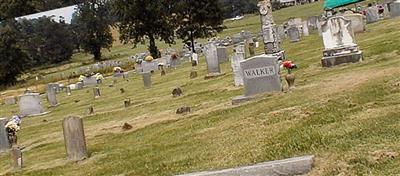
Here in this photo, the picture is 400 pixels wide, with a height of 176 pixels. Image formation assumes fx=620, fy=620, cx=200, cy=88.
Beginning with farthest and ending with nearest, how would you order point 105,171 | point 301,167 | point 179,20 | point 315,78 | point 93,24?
1. point 93,24
2. point 179,20
3. point 315,78
4. point 105,171
5. point 301,167

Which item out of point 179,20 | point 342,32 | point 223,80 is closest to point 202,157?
point 342,32

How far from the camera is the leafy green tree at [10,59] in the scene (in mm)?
66438

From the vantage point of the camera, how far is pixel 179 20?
4509 centimetres

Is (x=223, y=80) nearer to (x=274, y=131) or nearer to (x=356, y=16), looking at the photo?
(x=356, y=16)

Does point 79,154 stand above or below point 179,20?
below

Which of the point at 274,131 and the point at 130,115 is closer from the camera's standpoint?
the point at 274,131

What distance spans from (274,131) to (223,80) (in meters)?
10.9

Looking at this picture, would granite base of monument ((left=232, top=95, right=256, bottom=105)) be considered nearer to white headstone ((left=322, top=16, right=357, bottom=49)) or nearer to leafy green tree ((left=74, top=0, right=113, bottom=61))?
white headstone ((left=322, top=16, right=357, bottom=49))

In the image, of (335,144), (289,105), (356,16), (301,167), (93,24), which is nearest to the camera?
(301,167)

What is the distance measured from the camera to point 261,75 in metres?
13.5

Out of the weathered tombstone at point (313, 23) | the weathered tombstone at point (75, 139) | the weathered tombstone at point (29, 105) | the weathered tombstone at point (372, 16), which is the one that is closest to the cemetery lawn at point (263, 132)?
the weathered tombstone at point (75, 139)

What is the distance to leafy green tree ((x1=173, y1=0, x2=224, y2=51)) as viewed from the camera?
44500mm

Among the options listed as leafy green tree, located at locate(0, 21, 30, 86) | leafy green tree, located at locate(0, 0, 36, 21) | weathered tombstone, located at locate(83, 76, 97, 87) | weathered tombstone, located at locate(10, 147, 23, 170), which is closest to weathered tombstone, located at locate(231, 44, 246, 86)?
weathered tombstone, located at locate(10, 147, 23, 170)

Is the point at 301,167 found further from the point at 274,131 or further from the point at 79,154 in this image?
the point at 79,154
